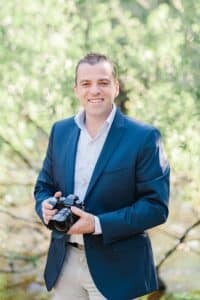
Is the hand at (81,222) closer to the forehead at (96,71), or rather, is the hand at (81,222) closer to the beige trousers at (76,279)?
the beige trousers at (76,279)

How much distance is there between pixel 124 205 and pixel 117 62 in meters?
1.80

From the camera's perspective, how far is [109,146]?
2324 mm

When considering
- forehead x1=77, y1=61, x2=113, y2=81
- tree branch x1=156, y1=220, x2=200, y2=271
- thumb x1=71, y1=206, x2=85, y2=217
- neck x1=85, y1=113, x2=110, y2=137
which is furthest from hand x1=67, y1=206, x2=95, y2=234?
tree branch x1=156, y1=220, x2=200, y2=271

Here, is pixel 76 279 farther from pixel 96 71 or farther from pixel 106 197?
pixel 96 71

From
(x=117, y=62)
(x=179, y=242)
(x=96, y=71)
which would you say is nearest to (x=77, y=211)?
(x=96, y=71)

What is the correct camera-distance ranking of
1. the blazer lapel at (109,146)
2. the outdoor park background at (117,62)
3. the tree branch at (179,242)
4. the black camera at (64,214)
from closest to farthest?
the black camera at (64,214) < the blazer lapel at (109,146) < the outdoor park background at (117,62) < the tree branch at (179,242)

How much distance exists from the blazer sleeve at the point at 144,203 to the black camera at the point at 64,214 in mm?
87

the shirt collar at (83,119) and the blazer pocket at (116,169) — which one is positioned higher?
the shirt collar at (83,119)

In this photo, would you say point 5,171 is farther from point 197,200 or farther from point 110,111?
point 110,111

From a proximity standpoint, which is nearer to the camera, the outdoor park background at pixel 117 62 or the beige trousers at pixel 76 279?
A: the beige trousers at pixel 76 279

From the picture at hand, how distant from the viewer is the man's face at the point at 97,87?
2.33m

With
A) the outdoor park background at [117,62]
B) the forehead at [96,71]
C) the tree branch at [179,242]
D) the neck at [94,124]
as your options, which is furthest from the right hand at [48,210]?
the tree branch at [179,242]

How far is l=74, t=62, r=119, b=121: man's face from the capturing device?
2330 millimetres

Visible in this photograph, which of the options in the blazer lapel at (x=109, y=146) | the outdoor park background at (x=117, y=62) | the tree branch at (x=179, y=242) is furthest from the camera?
the tree branch at (x=179, y=242)
